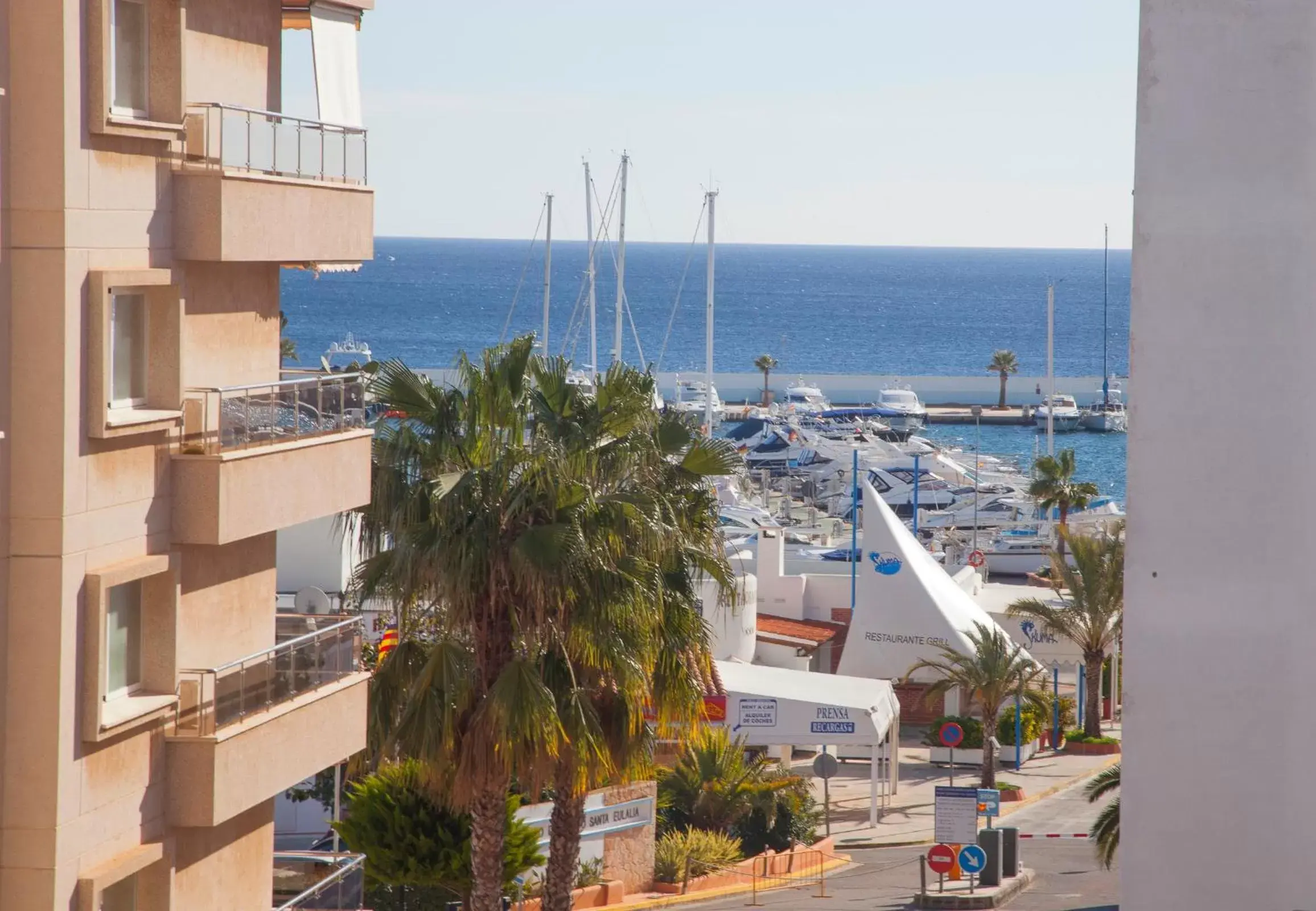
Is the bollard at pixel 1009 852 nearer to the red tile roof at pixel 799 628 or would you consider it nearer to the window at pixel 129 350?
the red tile roof at pixel 799 628

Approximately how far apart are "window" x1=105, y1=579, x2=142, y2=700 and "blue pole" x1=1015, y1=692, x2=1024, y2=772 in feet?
82.0

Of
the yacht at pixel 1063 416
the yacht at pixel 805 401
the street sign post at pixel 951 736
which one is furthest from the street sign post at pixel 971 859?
the yacht at pixel 1063 416

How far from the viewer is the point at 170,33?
11.5 metres

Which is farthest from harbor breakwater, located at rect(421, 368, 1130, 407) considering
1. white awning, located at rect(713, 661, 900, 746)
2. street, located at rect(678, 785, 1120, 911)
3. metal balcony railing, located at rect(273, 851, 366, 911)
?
metal balcony railing, located at rect(273, 851, 366, 911)

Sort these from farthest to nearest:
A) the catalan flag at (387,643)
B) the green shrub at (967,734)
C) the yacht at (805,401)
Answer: the yacht at (805,401) < the green shrub at (967,734) < the catalan flag at (387,643)

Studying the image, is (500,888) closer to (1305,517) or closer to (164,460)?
(164,460)

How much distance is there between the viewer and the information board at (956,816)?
77.2 ft

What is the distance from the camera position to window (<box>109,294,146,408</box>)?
11133 millimetres

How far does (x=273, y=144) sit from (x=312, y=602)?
845 centimetres

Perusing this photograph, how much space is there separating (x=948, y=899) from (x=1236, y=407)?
1529 centimetres

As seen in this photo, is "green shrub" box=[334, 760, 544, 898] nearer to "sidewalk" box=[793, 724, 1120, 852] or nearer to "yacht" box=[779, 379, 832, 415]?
"sidewalk" box=[793, 724, 1120, 852]

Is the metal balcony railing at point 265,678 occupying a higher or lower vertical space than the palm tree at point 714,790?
higher

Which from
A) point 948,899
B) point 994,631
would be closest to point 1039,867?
point 948,899

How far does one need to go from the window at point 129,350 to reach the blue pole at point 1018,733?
25290mm
